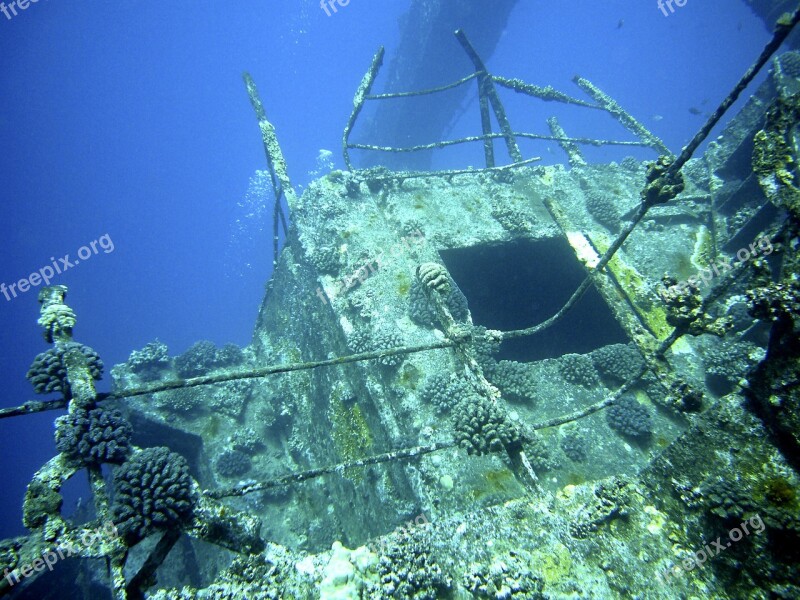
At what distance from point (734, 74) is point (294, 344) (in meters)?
224

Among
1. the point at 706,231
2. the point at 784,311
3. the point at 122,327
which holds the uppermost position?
the point at 122,327

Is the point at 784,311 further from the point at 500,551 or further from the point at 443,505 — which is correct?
the point at 443,505

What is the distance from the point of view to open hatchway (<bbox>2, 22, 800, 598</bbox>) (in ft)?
6.83

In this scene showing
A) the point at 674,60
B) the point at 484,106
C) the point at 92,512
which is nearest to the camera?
the point at 92,512

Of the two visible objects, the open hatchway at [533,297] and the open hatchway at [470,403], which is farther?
the open hatchway at [533,297]

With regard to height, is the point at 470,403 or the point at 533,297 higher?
the point at 533,297

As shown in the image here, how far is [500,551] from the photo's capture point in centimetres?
209

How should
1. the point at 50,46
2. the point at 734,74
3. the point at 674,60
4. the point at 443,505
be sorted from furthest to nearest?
1. the point at 674,60
2. the point at 734,74
3. the point at 50,46
4. the point at 443,505

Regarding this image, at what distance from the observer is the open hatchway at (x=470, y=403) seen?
2.08 metres

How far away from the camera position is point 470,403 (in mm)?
3285

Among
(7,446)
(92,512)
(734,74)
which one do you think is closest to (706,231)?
(92,512)

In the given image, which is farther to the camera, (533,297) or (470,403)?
(533,297)

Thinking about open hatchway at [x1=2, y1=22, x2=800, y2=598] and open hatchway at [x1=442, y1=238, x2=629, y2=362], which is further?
open hatchway at [x1=442, y1=238, x2=629, y2=362]

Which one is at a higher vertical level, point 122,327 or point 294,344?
point 122,327
